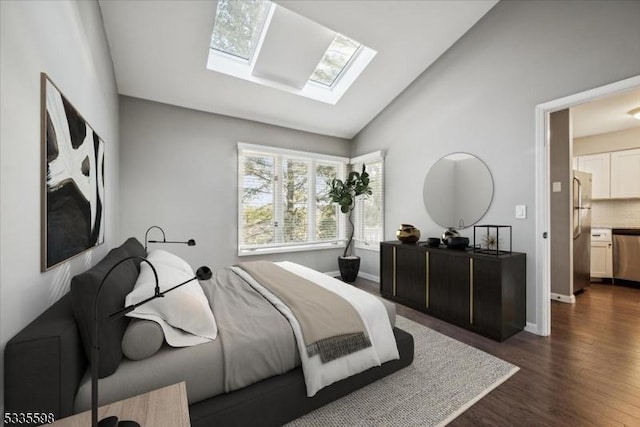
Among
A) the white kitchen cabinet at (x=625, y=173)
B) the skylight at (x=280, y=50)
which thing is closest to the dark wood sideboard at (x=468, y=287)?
the skylight at (x=280, y=50)

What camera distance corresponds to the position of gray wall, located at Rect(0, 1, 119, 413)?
A: 96cm

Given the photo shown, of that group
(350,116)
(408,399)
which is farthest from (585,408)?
(350,116)

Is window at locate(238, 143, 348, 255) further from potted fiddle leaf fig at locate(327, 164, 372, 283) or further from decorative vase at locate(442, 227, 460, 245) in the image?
decorative vase at locate(442, 227, 460, 245)

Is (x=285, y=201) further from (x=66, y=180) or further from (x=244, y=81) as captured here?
(x=66, y=180)

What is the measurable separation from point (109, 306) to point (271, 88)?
325cm

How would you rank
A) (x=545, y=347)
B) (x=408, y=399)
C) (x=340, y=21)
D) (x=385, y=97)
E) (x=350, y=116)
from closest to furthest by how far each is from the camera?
(x=408, y=399), (x=545, y=347), (x=340, y=21), (x=385, y=97), (x=350, y=116)

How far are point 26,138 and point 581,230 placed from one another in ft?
19.0

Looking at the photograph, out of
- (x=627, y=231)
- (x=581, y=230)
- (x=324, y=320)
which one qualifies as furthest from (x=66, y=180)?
(x=627, y=231)

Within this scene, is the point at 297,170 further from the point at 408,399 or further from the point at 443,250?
the point at 408,399

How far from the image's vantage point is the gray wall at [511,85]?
2.35 m

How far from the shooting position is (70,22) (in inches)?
62.6

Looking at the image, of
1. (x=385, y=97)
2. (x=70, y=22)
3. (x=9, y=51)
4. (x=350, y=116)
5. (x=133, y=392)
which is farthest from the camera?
(x=350, y=116)

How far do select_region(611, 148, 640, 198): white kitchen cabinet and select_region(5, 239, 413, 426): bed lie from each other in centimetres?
→ 539

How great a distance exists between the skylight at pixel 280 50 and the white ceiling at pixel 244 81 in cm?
14
